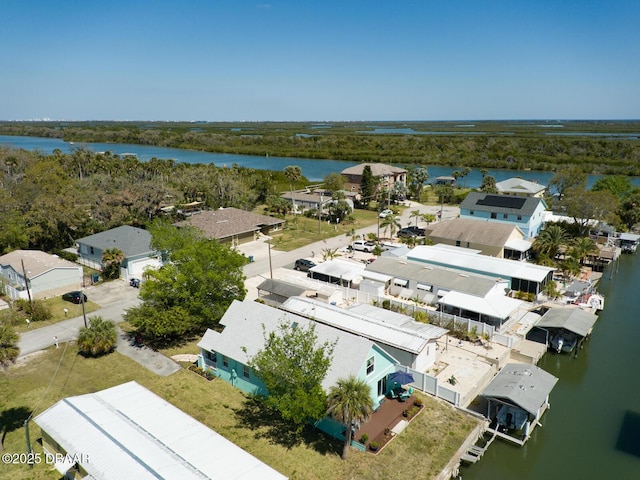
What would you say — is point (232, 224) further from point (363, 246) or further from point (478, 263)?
point (478, 263)

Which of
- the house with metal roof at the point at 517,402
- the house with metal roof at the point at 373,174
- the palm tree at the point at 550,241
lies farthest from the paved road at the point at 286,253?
the house with metal roof at the point at 517,402

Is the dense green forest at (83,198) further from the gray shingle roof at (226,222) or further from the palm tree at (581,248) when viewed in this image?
the palm tree at (581,248)

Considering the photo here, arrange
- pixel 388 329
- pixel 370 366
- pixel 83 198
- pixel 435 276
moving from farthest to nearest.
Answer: pixel 83 198 → pixel 435 276 → pixel 388 329 → pixel 370 366

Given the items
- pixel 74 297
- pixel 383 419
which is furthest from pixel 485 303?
pixel 74 297

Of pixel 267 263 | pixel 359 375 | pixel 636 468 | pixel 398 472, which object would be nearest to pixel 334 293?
pixel 267 263

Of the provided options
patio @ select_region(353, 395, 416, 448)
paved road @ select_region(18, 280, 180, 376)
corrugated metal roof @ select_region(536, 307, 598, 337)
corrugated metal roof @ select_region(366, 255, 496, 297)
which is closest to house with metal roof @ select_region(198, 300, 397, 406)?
patio @ select_region(353, 395, 416, 448)
